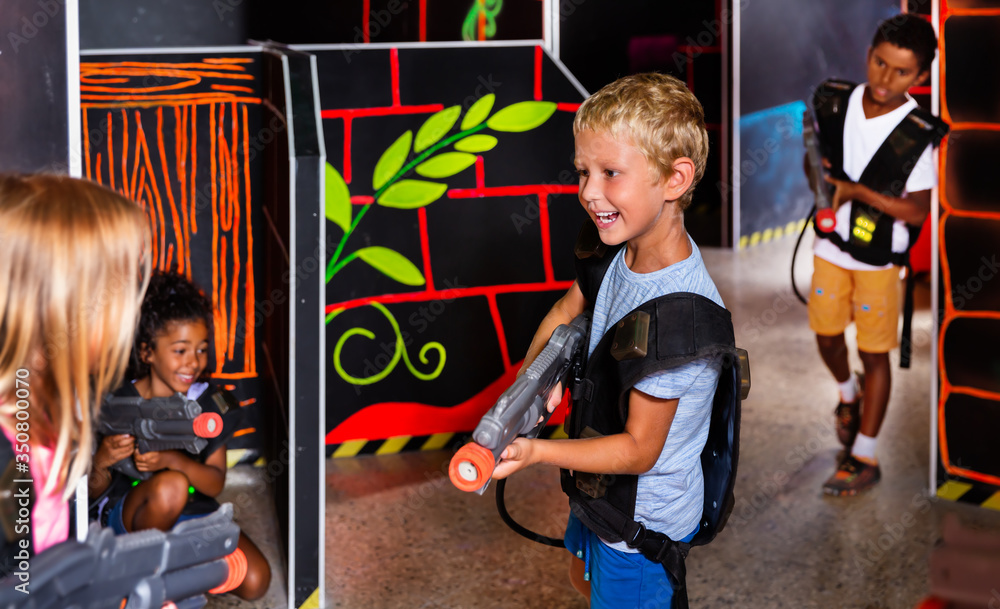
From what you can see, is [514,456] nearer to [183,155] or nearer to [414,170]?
[414,170]

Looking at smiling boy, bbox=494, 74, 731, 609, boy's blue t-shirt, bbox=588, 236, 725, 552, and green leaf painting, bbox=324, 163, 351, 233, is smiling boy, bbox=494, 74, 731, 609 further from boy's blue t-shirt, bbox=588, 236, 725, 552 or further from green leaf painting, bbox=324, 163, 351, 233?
green leaf painting, bbox=324, 163, 351, 233

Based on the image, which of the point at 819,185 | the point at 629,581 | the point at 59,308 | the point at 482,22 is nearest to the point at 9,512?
the point at 59,308

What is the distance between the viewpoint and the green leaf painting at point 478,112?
352 centimetres

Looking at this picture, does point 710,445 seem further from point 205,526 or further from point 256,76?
point 256,76

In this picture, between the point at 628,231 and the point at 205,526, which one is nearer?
the point at 205,526

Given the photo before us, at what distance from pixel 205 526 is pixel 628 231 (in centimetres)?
81

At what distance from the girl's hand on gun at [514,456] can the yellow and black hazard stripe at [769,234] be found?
5826 mm

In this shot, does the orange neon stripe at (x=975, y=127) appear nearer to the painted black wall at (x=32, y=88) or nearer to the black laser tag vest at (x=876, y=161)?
the black laser tag vest at (x=876, y=161)

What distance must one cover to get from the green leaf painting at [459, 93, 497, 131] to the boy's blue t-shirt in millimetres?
1748

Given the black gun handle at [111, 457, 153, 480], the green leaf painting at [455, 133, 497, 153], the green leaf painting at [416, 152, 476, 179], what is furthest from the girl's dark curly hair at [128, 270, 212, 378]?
the green leaf painting at [455, 133, 497, 153]

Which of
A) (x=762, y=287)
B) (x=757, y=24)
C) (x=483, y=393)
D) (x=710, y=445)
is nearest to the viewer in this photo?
(x=710, y=445)

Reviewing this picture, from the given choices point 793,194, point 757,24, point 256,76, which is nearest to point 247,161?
point 256,76

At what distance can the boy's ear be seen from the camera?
1.68m

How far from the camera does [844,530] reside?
3.17 m
